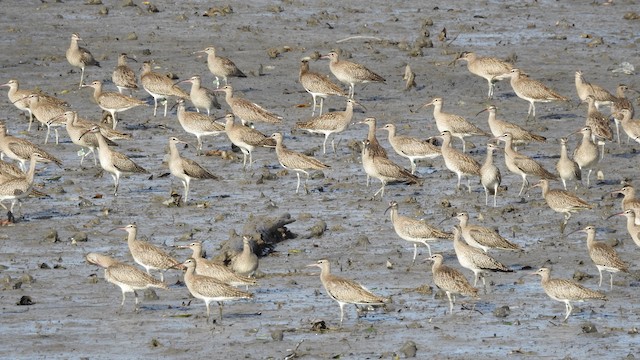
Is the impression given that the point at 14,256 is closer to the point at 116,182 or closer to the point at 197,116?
the point at 116,182

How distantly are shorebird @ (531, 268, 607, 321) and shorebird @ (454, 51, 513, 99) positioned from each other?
425 inches

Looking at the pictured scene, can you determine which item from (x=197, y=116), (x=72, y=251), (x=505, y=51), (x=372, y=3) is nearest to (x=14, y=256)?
(x=72, y=251)

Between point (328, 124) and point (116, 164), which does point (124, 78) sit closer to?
point (328, 124)

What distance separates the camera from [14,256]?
1669 cm

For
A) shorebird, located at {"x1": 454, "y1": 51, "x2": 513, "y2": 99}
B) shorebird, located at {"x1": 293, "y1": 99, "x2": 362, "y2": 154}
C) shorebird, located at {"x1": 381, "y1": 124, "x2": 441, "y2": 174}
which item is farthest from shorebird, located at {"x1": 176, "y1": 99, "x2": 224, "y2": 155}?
shorebird, located at {"x1": 454, "y1": 51, "x2": 513, "y2": 99}

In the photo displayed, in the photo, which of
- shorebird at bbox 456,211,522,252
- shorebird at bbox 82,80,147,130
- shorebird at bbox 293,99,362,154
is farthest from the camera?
shorebird at bbox 82,80,147,130

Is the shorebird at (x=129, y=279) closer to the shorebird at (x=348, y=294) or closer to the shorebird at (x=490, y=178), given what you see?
the shorebird at (x=348, y=294)

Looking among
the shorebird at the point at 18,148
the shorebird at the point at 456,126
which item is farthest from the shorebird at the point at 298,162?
the shorebird at the point at 18,148

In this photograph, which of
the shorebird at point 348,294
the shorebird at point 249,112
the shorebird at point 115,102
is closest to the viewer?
the shorebird at point 348,294

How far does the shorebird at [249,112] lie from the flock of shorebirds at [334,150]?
0.05 feet

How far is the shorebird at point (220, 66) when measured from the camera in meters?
25.2

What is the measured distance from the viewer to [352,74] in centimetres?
2491

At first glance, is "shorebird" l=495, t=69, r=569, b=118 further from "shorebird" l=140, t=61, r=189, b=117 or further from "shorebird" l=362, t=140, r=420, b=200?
"shorebird" l=140, t=61, r=189, b=117

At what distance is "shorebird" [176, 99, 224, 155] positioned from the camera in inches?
870
